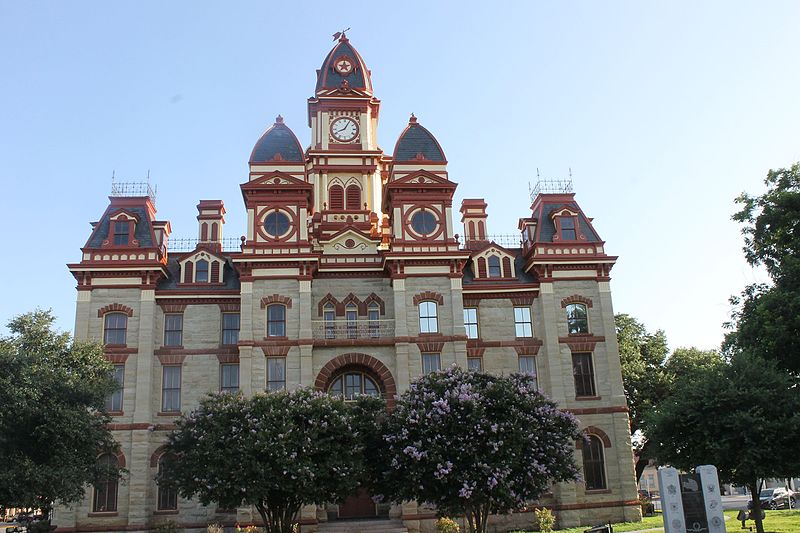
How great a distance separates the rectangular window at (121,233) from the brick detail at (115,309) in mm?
3442

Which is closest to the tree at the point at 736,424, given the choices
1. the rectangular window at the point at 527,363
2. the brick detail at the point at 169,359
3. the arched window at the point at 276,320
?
the rectangular window at the point at 527,363

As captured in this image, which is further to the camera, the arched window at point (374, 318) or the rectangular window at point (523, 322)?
the rectangular window at point (523, 322)

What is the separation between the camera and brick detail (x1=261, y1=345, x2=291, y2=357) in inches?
1459

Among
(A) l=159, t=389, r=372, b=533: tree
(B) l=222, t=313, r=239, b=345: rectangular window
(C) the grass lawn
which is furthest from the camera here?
(B) l=222, t=313, r=239, b=345: rectangular window

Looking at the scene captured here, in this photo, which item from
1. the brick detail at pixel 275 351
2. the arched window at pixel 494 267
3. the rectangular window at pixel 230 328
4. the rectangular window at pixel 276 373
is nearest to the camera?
the rectangular window at pixel 276 373

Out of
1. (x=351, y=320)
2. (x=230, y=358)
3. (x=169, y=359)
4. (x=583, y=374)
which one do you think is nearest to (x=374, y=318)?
(x=351, y=320)

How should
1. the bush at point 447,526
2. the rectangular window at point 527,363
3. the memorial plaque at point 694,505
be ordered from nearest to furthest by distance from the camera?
the memorial plaque at point 694,505 < the bush at point 447,526 < the rectangular window at point 527,363

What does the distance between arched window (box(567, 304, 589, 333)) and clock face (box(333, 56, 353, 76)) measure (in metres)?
20.8

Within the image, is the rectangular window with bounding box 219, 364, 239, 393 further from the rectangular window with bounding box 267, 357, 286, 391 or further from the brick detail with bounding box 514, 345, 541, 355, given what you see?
the brick detail with bounding box 514, 345, 541, 355

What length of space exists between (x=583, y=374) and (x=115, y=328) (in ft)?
79.4

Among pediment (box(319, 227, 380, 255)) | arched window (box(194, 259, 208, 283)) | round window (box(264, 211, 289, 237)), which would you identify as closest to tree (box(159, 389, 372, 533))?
arched window (box(194, 259, 208, 283))

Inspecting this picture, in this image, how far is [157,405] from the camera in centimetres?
3769

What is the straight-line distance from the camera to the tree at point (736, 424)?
27156 millimetres

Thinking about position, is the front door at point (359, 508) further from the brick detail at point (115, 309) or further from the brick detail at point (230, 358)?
the brick detail at point (115, 309)
